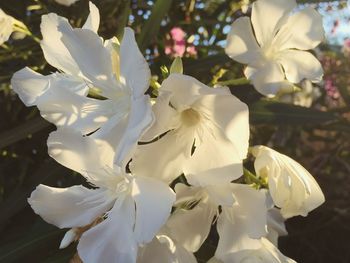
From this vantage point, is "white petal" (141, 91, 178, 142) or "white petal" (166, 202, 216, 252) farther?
"white petal" (166, 202, 216, 252)

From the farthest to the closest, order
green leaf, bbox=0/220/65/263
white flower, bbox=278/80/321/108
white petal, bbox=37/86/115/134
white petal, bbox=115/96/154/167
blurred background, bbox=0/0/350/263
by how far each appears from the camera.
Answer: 1. white flower, bbox=278/80/321/108
2. blurred background, bbox=0/0/350/263
3. green leaf, bbox=0/220/65/263
4. white petal, bbox=37/86/115/134
5. white petal, bbox=115/96/154/167

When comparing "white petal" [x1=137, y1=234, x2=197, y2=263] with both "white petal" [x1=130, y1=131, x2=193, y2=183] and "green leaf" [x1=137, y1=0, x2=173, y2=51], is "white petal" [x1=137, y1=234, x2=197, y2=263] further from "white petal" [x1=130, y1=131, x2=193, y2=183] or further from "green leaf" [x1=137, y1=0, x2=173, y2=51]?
"green leaf" [x1=137, y1=0, x2=173, y2=51]

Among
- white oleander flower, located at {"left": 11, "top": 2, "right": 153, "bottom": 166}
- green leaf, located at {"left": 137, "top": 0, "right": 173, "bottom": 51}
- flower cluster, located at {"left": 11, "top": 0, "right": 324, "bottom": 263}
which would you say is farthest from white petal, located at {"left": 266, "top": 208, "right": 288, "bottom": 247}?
green leaf, located at {"left": 137, "top": 0, "right": 173, "bottom": 51}

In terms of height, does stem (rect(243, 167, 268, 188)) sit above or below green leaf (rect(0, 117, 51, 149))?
above

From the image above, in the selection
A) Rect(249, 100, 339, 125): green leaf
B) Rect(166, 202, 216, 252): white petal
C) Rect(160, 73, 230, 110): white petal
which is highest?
Rect(160, 73, 230, 110): white petal

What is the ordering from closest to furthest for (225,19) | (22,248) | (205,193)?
(205,193) → (22,248) → (225,19)

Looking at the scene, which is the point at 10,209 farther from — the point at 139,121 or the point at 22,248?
the point at 139,121

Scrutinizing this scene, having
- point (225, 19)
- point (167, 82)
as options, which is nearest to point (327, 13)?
point (225, 19)

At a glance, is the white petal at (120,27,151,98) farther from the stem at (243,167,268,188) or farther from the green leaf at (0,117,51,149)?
the green leaf at (0,117,51,149)

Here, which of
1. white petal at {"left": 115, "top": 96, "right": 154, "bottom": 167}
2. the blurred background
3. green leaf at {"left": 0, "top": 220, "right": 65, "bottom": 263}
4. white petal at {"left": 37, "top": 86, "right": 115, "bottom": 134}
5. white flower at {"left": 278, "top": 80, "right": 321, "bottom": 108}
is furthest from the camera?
white flower at {"left": 278, "top": 80, "right": 321, "bottom": 108}
